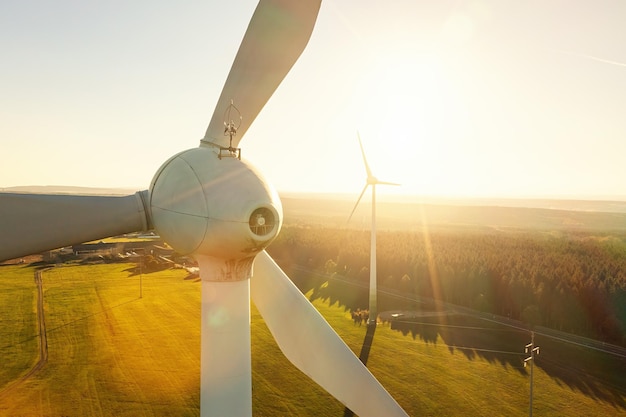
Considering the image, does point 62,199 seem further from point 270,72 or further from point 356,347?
point 356,347

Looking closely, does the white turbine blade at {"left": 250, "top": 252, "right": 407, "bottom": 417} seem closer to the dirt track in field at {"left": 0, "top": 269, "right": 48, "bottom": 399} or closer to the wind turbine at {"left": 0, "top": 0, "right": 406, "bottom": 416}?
the wind turbine at {"left": 0, "top": 0, "right": 406, "bottom": 416}

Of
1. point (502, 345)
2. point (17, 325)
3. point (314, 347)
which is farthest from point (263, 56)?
point (17, 325)

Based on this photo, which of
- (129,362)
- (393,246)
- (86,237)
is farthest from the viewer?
(393,246)

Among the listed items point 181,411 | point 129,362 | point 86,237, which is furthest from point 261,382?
point 86,237

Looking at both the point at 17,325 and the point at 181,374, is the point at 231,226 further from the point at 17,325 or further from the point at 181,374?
the point at 17,325

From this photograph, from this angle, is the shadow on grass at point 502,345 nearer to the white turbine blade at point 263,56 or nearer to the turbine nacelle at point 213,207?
the turbine nacelle at point 213,207

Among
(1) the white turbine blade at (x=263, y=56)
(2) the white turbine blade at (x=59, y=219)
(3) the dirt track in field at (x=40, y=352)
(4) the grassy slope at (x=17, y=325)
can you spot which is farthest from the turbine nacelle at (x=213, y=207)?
(4) the grassy slope at (x=17, y=325)
